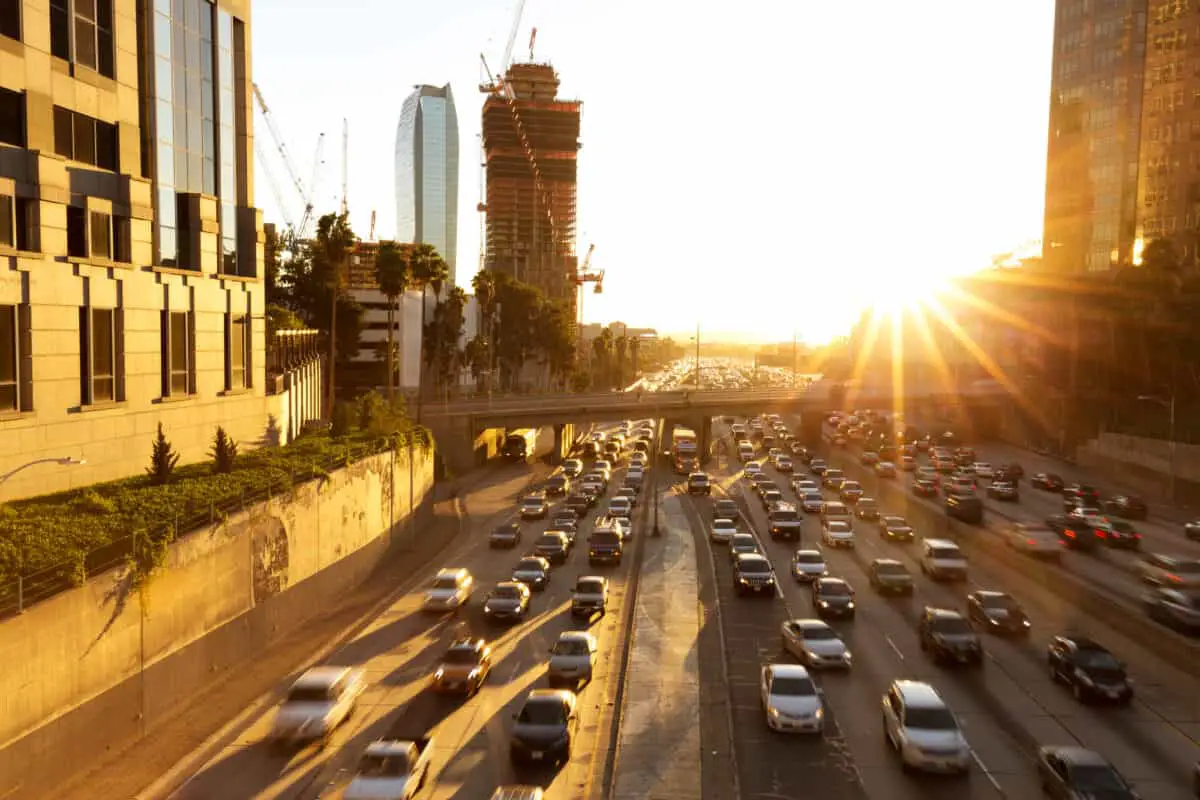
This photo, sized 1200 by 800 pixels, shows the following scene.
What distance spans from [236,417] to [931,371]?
143 m

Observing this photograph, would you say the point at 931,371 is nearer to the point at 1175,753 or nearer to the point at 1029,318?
the point at 1029,318

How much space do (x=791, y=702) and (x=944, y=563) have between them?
21.9 metres

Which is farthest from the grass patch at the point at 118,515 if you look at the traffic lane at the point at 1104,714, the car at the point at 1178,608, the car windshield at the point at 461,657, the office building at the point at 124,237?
the car at the point at 1178,608

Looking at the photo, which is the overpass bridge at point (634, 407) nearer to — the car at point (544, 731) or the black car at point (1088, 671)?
the black car at point (1088, 671)

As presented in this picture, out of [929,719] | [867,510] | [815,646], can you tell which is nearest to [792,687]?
[929,719]

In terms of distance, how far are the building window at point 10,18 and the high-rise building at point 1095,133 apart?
149830mm

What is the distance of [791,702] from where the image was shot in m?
25.9

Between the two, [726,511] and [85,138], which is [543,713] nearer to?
[85,138]

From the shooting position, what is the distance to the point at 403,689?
30.4 metres

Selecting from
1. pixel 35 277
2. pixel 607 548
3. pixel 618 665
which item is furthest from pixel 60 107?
pixel 607 548

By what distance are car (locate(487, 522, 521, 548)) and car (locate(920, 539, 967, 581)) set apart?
2278 centimetres

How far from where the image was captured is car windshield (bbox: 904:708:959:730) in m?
23.5

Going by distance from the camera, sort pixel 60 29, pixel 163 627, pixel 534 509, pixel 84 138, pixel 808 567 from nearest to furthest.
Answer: pixel 163 627 → pixel 60 29 → pixel 84 138 → pixel 808 567 → pixel 534 509

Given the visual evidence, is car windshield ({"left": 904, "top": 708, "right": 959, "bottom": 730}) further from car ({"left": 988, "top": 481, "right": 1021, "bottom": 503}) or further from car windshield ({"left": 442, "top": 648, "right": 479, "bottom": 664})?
car ({"left": 988, "top": 481, "right": 1021, "bottom": 503})
